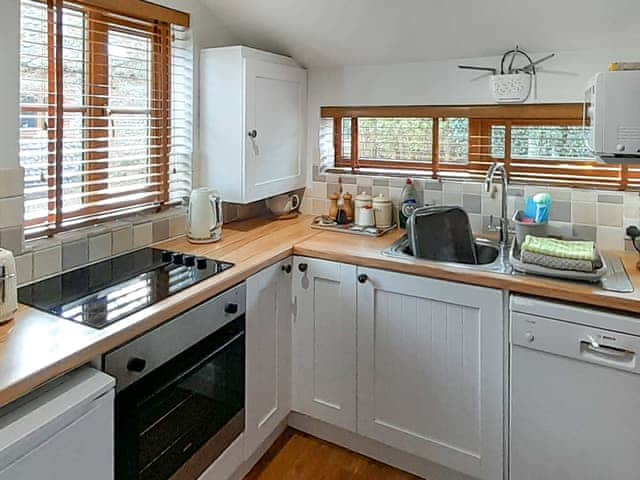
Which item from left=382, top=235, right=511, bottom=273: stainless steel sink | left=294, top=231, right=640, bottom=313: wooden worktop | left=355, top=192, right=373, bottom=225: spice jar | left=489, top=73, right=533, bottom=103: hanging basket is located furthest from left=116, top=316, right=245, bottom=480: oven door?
left=489, top=73, right=533, bottom=103: hanging basket

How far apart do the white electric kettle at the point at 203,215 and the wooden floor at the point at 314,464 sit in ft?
3.14

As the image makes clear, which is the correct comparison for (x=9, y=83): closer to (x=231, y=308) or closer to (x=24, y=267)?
(x=24, y=267)

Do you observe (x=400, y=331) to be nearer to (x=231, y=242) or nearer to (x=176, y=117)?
(x=231, y=242)

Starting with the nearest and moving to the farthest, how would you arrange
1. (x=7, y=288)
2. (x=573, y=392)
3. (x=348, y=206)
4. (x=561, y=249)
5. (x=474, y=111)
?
(x=7, y=288) → (x=573, y=392) → (x=561, y=249) → (x=474, y=111) → (x=348, y=206)

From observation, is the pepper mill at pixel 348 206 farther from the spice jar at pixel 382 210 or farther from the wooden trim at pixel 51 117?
the wooden trim at pixel 51 117

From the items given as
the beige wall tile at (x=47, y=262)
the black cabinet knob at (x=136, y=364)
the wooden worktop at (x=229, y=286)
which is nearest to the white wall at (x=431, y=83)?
the wooden worktop at (x=229, y=286)

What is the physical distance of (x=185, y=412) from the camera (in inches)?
65.2

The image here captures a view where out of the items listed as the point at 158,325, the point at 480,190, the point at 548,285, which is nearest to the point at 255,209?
the point at 480,190

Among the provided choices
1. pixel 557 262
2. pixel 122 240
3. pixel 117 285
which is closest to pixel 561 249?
pixel 557 262

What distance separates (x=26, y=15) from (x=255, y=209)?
4.69 feet

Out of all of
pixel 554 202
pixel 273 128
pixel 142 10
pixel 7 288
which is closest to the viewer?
pixel 7 288

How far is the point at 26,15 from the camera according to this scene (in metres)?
1.69

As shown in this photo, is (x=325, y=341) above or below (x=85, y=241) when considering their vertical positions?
below

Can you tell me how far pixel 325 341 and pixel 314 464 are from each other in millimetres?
518
